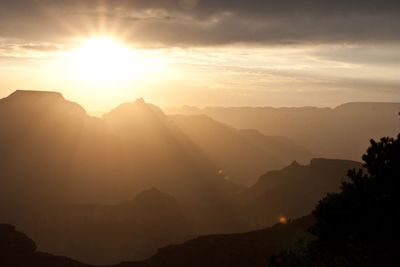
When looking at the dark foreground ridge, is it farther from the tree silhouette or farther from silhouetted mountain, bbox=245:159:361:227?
silhouetted mountain, bbox=245:159:361:227

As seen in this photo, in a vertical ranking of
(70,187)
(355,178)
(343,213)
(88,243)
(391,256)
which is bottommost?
(88,243)

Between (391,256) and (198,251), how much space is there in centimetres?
3852

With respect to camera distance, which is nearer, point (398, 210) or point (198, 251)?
point (398, 210)

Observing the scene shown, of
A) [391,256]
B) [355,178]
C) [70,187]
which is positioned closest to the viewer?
[391,256]

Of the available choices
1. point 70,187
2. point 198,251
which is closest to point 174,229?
point 70,187

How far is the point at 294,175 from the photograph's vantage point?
157 meters

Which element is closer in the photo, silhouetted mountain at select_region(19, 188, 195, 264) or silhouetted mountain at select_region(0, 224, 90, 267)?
silhouetted mountain at select_region(0, 224, 90, 267)

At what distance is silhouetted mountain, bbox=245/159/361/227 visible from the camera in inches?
5359

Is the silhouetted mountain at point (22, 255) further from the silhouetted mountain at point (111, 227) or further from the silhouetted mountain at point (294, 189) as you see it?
the silhouetted mountain at point (294, 189)

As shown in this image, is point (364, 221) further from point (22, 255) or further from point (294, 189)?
point (294, 189)

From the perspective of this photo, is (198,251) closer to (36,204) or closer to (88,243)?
(88,243)

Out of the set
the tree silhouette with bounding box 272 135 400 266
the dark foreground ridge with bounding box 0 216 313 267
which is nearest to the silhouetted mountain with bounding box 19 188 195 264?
the dark foreground ridge with bounding box 0 216 313 267

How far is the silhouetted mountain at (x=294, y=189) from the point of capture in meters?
136

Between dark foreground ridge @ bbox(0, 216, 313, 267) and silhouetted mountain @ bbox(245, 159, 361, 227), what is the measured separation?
2979 inches
